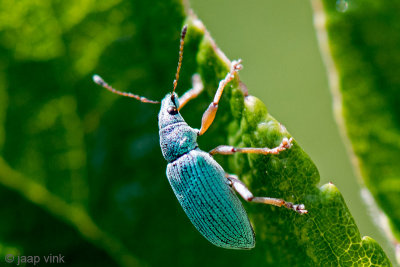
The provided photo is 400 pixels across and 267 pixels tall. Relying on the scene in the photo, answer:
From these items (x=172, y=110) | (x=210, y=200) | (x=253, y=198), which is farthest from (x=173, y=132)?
(x=253, y=198)

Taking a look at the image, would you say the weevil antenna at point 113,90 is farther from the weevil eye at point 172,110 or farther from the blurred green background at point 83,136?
the weevil eye at point 172,110

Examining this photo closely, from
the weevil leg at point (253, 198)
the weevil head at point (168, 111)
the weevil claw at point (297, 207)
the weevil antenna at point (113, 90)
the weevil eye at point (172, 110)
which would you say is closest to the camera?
the weevil claw at point (297, 207)

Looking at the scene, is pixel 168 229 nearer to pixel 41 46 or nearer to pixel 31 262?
pixel 31 262

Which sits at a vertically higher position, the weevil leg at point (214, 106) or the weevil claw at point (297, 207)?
the weevil leg at point (214, 106)

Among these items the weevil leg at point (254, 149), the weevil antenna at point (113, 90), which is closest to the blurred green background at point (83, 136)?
the weevil antenna at point (113, 90)

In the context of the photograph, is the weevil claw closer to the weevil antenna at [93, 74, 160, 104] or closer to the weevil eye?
the weevil antenna at [93, 74, 160, 104]

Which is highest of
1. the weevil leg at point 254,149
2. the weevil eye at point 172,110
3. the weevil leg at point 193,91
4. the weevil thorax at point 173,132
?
the weevil leg at point 193,91

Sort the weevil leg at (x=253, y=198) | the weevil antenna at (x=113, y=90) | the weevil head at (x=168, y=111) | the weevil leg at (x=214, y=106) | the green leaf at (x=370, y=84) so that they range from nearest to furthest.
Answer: the weevil leg at (x=253, y=198) → the green leaf at (x=370, y=84) → the weevil leg at (x=214, y=106) → the weevil antenna at (x=113, y=90) → the weevil head at (x=168, y=111)

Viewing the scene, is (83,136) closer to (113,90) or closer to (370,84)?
(113,90)

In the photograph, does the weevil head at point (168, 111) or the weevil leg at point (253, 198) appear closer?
the weevil leg at point (253, 198)
